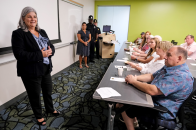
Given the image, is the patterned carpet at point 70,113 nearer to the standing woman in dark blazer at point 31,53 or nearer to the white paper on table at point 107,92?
the standing woman in dark blazer at point 31,53

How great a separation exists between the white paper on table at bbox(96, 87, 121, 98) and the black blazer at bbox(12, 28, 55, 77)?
0.77 metres

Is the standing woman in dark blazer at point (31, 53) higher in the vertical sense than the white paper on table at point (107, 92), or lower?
higher

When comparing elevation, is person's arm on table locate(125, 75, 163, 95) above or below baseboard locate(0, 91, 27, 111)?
above

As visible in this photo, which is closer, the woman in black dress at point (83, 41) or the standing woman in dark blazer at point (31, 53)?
the standing woman in dark blazer at point (31, 53)

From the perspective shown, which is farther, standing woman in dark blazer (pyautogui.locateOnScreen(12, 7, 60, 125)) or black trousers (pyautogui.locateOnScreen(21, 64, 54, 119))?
black trousers (pyautogui.locateOnScreen(21, 64, 54, 119))

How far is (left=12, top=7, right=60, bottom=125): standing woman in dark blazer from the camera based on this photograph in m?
1.38

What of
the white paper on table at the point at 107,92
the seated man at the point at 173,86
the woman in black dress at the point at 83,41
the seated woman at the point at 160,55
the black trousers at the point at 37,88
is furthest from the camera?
the woman in black dress at the point at 83,41

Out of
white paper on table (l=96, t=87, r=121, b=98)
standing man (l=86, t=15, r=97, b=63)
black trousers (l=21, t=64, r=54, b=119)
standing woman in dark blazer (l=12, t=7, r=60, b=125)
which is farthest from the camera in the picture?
standing man (l=86, t=15, r=97, b=63)

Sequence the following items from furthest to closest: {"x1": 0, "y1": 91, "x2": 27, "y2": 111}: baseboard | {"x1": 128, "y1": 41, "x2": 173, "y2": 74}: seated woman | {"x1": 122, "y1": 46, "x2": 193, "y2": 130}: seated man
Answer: {"x1": 0, "y1": 91, "x2": 27, "y2": 111}: baseboard < {"x1": 128, "y1": 41, "x2": 173, "y2": 74}: seated woman < {"x1": 122, "y1": 46, "x2": 193, "y2": 130}: seated man

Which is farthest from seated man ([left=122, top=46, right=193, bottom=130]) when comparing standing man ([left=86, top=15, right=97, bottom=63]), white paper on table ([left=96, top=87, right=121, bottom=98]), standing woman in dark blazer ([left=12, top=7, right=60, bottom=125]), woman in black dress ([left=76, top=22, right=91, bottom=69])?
standing man ([left=86, top=15, right=97, bottom=63])

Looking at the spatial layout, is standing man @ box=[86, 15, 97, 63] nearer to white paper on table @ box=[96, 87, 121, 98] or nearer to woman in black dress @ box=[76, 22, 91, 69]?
woman in black dress @ box=[76, 22, 91, 69]

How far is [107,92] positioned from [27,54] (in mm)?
958

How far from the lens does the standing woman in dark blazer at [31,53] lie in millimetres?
1378

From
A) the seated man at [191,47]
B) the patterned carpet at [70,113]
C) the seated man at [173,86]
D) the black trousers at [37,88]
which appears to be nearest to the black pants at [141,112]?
the seated man at [173,86]
